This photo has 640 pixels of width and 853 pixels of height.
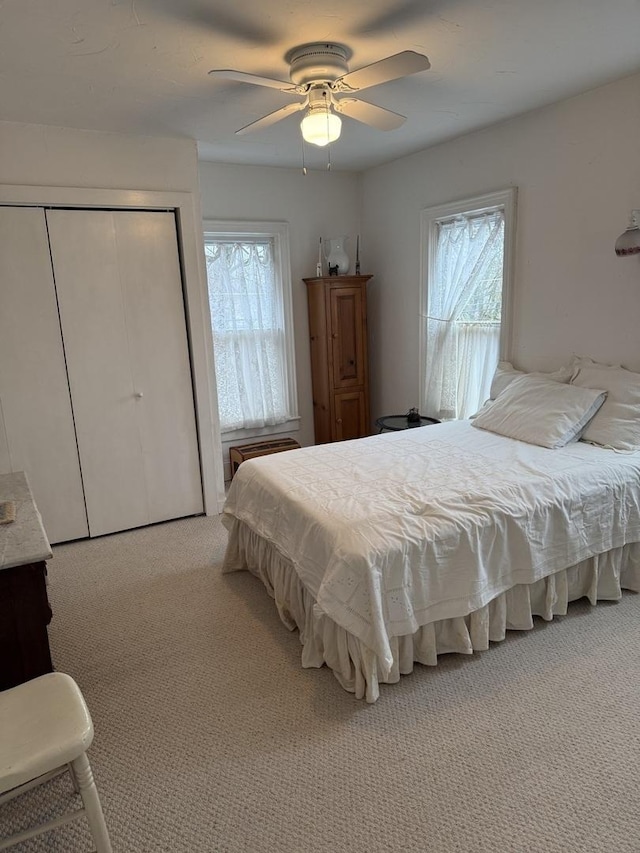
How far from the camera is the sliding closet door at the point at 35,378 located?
322 centimetres

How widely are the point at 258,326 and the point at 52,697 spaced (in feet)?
11.7

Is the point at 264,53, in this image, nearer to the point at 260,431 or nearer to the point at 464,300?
the point at 464,300

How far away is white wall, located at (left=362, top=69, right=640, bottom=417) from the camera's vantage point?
3002mm

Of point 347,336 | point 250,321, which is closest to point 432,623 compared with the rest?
point 347,336

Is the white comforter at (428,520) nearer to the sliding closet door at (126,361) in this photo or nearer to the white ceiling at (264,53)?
the sliding closet door at (126,361)

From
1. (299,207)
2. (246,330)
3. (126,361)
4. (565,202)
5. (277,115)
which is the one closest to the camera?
(277,115)

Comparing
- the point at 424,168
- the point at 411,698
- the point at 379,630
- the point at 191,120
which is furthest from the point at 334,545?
the point at 424,168

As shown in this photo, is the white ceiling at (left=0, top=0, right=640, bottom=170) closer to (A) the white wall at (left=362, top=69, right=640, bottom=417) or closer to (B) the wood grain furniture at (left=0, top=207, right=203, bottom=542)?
(A) the white wall at (left=362, top=69, right=640, bottom=417)

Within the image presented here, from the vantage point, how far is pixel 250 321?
4672 mm

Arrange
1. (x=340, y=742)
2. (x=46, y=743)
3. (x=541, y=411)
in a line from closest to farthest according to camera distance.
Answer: (x=46, y=743) → (x=340, y=742) → (x=541, y=411)

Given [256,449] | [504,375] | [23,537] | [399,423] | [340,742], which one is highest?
[504,375]

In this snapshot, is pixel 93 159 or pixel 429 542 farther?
pixel 93 159

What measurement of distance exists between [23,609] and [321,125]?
215 centimetres

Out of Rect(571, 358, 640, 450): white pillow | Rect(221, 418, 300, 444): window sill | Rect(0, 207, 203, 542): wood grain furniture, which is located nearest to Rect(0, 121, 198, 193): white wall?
Rect(0, 207, 203, 542): wood grain furniture
